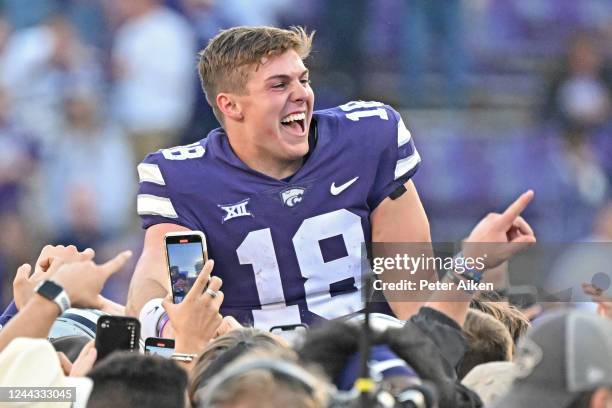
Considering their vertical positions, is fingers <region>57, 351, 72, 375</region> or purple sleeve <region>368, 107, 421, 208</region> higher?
purple sleeve <region>368, 107, 421, 208</region>

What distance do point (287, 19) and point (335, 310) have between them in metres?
4.79

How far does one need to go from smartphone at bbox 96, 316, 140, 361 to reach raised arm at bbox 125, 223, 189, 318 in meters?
1.04

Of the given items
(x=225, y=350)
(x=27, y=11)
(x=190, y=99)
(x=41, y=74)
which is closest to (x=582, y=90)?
(x=190, y=99)

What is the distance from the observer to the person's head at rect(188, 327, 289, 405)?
334 cm

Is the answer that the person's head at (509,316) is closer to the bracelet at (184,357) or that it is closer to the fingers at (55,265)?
the bracelet at (184,357)

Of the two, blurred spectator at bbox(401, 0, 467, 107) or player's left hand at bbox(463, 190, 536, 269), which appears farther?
blurred spectator at bbox(401, 0, 467, 107)

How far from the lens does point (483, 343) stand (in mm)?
4070

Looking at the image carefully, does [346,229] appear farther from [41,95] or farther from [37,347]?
[41,95]

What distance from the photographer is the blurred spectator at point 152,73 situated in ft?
29.2

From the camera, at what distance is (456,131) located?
9.77m

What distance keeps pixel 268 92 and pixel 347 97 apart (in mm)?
4368

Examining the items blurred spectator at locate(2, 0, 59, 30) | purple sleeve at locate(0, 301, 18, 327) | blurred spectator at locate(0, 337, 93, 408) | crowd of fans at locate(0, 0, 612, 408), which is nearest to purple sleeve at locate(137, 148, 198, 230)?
purple sleeve at locate(0, 301, 18, 327)

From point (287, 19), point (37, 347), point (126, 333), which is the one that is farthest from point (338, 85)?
point (37, 347)

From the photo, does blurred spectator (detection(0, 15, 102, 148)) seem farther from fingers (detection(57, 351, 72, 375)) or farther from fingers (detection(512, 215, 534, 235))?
fingers (detection(512, 215, 534, 235))
